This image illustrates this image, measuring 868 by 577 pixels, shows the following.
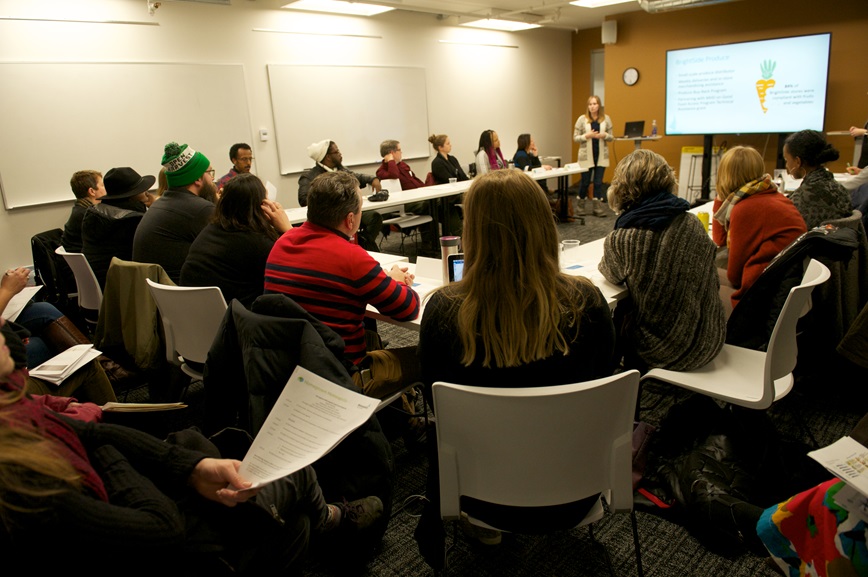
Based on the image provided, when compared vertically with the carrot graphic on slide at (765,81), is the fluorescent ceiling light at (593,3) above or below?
above

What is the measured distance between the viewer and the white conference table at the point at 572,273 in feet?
7.25

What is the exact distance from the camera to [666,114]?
8.67 metres

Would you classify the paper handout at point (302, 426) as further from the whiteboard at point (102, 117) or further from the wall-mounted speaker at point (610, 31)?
the wall-mounted speaker at point (610, 31)

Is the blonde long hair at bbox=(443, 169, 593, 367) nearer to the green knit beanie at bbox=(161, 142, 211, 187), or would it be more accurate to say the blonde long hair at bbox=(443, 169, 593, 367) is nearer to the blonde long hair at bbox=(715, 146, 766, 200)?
the blonde long hair at bbox=(715, 146, 766, 200)

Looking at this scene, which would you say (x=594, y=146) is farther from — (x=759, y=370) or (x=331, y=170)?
(x=759, y=370)

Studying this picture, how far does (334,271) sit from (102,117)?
4.42 meters

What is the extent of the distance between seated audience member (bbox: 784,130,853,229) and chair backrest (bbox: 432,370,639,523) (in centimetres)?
233

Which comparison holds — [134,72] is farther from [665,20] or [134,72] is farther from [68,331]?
[665,20]

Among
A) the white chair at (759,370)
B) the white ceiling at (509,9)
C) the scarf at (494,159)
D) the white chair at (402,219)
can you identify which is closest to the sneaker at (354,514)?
the white chair at (759,370)

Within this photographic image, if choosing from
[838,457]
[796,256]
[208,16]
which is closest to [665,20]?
[208,16]

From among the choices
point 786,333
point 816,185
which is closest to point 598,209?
point 816,185

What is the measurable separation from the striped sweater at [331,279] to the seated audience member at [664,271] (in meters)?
0.86

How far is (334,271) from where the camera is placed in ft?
6.46

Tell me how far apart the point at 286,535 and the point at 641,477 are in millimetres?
1260
